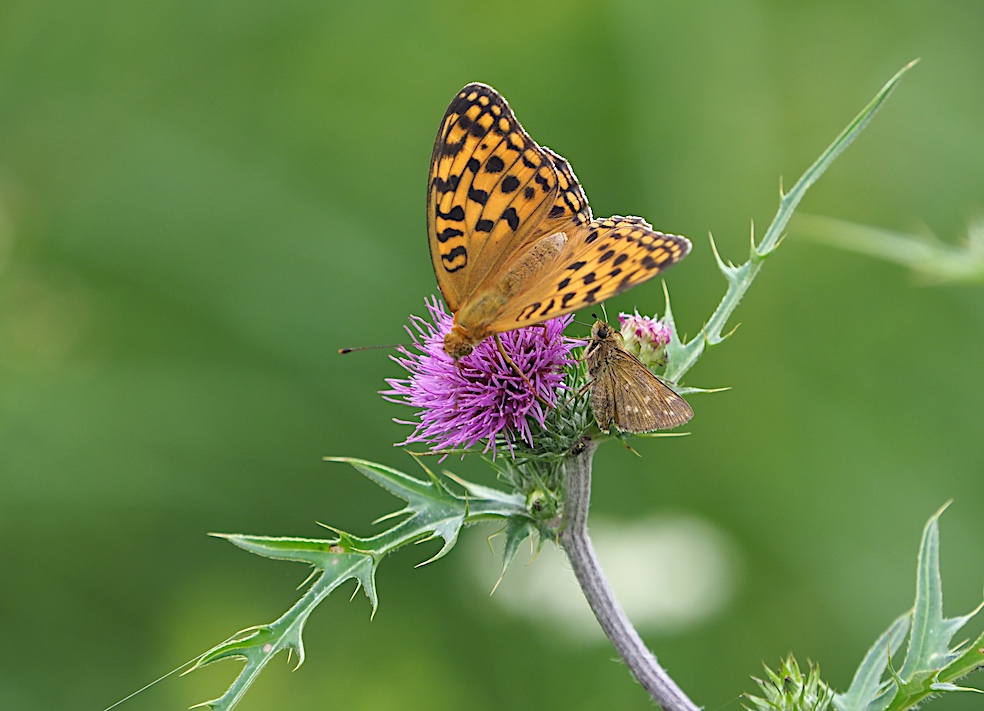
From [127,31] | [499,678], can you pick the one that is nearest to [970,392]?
[499,678]

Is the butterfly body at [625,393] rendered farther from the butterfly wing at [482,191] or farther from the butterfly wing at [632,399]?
the butterfly wing at [482,191]

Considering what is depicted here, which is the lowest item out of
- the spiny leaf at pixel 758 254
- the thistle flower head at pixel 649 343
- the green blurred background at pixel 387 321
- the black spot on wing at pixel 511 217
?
the green blurred background at pixel 387 321

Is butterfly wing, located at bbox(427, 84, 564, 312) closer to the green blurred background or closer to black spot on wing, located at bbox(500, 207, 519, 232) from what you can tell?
black spot on wing, located at bbox(500, 207, 519, 232)

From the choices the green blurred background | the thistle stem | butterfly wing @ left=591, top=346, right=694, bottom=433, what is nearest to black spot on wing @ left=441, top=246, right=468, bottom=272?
butterfly wing @ left=591, top=346, right=694, bottom=433

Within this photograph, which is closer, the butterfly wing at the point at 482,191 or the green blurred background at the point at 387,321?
the butterfly wing at the point at 482,191

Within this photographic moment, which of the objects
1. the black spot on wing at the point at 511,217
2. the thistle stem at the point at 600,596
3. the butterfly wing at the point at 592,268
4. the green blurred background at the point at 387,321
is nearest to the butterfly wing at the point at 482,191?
the black spot on wing at the point at 511,217

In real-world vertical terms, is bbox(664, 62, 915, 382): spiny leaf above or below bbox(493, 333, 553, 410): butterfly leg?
above
